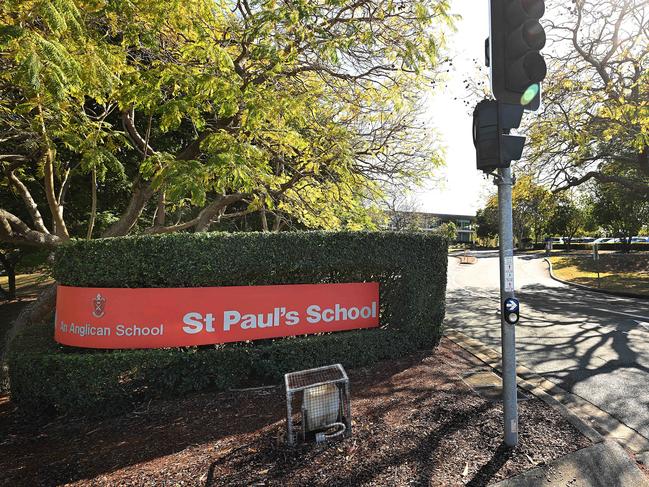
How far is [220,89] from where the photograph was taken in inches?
192

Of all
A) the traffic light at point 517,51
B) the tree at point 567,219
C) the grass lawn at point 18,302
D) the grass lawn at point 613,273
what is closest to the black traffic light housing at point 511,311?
the traffic light at point 517,51

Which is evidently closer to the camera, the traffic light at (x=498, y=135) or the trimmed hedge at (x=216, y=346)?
the traffic light at (x=498, y=135)

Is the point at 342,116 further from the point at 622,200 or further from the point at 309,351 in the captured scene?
the point at 622,200

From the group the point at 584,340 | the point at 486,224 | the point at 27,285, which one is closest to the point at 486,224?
the point at 486,224

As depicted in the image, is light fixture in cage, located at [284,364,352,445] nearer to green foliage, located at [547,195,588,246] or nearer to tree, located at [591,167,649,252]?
tree, located at [591,167,649,252]

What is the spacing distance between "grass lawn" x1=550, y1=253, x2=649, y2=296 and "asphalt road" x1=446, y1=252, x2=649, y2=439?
2304mm

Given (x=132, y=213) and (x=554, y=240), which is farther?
(x=554, y=240)

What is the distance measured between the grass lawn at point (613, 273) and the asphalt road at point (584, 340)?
2.30 metres

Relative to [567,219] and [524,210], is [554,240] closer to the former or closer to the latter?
[567,219]

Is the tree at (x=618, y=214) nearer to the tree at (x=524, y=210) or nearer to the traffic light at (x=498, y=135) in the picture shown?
the tree at (x=524, y=210)

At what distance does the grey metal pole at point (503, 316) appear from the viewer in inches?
121

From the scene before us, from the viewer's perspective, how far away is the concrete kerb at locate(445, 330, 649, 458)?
3328 mm

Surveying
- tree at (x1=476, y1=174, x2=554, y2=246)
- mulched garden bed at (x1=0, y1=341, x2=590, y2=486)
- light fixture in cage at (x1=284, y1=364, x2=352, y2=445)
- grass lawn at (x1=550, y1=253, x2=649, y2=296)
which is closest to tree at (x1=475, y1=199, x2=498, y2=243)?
tree at (x1=476, y1=174, x2=554, y2=246)

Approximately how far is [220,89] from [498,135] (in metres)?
3.72
